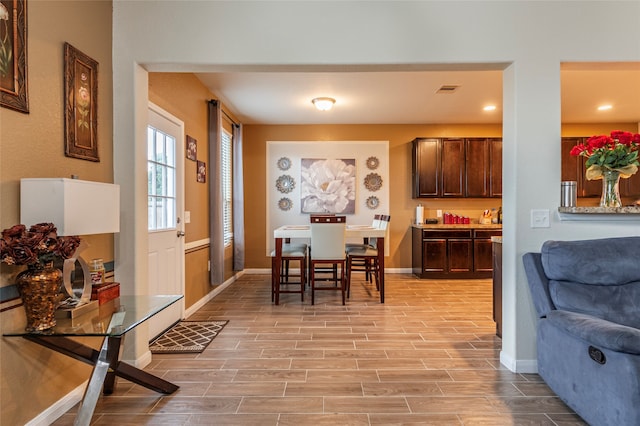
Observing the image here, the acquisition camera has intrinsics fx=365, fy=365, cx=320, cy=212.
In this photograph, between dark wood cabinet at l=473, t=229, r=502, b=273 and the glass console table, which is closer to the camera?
the glass console table

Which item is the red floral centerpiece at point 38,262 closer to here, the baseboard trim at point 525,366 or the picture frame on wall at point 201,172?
the picture frame on wall at point 201,172

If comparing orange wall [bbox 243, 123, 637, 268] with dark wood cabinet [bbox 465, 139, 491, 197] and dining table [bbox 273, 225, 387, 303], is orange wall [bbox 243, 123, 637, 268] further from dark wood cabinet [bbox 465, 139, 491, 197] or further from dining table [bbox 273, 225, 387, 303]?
dining table [bbox 273, 225, 387, 303]

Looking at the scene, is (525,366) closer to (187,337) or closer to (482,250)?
(187,337)

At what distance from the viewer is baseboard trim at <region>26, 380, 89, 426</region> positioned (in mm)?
1909

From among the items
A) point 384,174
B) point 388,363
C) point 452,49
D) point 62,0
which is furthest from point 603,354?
point 384,174

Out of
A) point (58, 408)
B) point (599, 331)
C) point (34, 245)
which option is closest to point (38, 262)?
point (34, 245)

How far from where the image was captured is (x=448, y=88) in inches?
176

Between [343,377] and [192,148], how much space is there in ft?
9.45

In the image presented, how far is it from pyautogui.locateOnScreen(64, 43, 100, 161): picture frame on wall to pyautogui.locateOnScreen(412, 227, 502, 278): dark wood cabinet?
15.6 feet

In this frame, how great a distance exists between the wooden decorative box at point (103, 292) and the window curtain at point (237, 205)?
3422 millimetres

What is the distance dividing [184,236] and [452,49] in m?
3.02

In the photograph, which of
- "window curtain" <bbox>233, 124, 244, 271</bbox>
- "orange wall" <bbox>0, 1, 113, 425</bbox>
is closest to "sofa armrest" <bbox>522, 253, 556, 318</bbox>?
"orange wall" <bbox>0, 1, 113, 425</bbox>

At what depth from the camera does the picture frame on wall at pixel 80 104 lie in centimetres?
A: 213

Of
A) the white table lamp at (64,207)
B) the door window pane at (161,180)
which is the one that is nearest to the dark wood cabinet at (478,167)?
the door window pane at (161,180)
